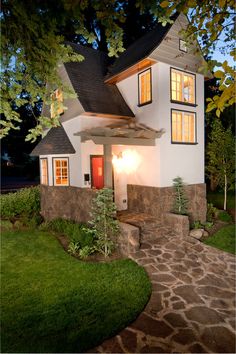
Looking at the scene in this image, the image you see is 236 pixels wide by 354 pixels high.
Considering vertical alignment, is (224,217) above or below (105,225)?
below

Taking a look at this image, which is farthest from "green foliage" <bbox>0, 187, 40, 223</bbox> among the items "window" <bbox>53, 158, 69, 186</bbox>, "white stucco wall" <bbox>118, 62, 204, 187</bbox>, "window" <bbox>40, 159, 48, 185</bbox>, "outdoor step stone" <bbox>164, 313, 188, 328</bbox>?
"outdoor step stone" <bbox>164, 313, 188, 328</bbox>

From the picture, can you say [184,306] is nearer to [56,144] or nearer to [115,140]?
[115,140]

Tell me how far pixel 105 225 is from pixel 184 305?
139 inches

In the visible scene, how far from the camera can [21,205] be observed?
12484mm

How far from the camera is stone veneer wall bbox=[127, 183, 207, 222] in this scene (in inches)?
419

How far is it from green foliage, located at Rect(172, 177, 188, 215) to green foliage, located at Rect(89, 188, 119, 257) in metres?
3.62

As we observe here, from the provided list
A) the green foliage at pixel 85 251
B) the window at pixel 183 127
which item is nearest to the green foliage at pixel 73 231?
the green foliage at pixel 85 251

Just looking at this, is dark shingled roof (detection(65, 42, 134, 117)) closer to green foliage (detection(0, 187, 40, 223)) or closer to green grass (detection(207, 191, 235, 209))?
green foliage (detection(0, 187, 40, 223))

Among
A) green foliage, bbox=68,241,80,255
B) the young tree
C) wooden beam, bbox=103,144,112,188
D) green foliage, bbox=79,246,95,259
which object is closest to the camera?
green foliage, bbox=79,246,95,259

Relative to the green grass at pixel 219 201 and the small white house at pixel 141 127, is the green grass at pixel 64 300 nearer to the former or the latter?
the small white house at pixel 141 127

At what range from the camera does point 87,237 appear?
8453 mm

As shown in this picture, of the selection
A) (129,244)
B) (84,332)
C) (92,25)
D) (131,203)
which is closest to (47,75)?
(84,332)

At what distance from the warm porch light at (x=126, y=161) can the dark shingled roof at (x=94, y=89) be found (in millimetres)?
1999

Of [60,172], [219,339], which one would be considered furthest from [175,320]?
[60,172]
